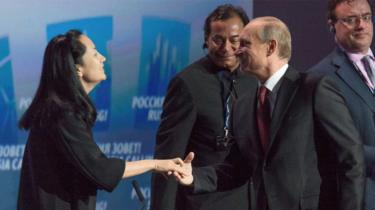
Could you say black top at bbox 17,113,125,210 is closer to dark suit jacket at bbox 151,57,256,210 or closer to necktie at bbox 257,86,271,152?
dark suit jacket at bbox 151,57,256,210

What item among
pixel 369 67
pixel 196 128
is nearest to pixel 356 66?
pixel 369 67

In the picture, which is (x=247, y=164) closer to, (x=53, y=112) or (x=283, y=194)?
(x=283, y=194)

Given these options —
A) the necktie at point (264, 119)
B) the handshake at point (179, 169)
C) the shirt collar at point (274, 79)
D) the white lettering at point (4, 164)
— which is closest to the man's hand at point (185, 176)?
the handshake at point (179, 169)

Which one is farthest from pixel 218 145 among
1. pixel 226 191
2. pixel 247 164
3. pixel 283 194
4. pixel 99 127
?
pixel 99 127

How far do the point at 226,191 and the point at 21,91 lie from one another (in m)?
1.38

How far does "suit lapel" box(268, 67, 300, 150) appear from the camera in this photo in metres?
3.36

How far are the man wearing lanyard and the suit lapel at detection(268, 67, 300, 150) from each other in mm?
734

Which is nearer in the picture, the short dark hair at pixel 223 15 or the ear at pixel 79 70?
the ear at pixel 79 70

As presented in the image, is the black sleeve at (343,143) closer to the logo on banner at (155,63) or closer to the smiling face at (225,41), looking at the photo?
the smiling face at (225,41)

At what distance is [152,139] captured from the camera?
5.32m

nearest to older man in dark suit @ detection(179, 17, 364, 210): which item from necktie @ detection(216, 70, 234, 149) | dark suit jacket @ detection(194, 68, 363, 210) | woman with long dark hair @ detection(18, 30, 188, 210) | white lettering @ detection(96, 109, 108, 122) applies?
dark suit jacket @ detection(194, 68, 363, 210)

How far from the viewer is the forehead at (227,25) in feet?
13.8

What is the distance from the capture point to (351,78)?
4.14 metres

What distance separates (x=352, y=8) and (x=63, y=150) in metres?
1.54
